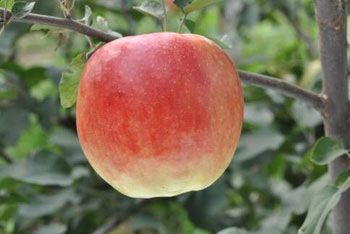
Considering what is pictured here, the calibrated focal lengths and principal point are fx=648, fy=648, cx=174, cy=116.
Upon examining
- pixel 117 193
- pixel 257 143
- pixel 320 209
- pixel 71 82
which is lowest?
pixel 117 193

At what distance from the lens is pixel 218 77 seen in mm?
538

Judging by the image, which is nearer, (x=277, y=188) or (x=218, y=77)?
(x=218, y=77)

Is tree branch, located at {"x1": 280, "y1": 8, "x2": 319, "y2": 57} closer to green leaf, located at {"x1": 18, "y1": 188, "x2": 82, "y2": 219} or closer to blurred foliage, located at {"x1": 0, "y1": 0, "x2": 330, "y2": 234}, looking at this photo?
blurred foliage, located at {"x1": 0, "y1": 0, "x2": 330, "y2": 234}

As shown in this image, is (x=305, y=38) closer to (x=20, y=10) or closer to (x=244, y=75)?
(x=244, y=75)

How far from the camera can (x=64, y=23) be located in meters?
0.55

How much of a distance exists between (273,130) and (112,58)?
0.67 metres

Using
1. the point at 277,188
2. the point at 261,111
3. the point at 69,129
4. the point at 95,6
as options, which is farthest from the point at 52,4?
the point at 277,188

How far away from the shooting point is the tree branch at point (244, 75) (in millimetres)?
535

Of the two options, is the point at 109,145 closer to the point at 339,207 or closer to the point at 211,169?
the point at 211,169

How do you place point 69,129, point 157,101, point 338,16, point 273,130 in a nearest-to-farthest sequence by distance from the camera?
point 157,101 → point 338,16 → point 273,130 → point 69,129

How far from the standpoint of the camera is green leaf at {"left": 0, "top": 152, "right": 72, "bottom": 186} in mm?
1062

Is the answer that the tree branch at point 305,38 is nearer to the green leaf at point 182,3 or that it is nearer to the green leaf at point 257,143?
the green leaf at point 257,143

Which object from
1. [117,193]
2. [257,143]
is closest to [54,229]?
[117,193]

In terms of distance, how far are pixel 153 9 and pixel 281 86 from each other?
15 cm
